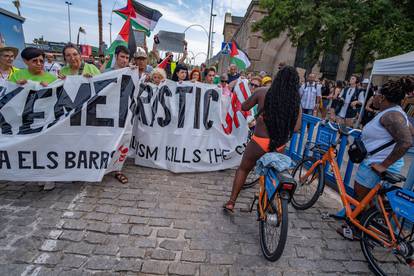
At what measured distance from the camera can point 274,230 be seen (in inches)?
101

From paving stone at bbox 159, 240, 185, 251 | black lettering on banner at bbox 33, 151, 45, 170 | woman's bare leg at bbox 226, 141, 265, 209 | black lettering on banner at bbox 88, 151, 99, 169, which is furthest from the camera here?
black lettering on banner at bbox 88, 151, 99, 169

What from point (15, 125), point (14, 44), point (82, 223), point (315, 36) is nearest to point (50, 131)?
point (15, 125)

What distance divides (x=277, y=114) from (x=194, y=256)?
1755 millimetres

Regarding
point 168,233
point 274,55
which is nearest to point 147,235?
point 168,233

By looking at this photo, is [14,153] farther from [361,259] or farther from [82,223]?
[361,259]

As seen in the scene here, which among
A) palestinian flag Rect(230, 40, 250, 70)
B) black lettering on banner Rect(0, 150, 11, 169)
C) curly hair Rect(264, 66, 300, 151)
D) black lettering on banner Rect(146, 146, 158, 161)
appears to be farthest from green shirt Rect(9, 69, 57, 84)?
palestinian flag Rect(230, 40, 250, 70)

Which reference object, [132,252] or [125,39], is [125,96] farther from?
[132,252]

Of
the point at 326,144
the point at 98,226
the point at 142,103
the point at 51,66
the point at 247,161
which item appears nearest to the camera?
the point at 98,226

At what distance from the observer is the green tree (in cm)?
1278

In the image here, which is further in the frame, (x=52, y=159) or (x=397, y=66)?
(x=397, y=66)

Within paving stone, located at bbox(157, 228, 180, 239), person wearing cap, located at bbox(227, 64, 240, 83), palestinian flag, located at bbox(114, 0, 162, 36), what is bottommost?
paving stone, located at bbox(157, 228, 180, 239)

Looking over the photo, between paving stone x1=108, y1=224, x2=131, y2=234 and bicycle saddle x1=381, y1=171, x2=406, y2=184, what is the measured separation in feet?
9.34

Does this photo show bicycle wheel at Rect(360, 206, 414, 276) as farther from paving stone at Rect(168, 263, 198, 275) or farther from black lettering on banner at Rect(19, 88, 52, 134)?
black lettering on banner at Rect(19, 88, 52, 134)

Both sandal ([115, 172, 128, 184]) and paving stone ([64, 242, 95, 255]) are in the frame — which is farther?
sandal ([115, 172, 128, 184])
